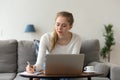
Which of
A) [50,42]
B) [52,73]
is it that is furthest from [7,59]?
[52,73]

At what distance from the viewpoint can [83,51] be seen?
342 cm

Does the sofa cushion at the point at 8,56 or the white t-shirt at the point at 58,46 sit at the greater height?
the white t-shirt at the point at 58,46

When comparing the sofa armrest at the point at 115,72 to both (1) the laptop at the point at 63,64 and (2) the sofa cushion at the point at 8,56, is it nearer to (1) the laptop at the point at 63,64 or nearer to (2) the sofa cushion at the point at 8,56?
(1) the laptop at the point at 63,64

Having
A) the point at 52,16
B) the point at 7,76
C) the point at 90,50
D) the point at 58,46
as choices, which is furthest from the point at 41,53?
the point at 52,16

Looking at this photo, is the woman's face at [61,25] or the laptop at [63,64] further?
the woman's face at [61,25]

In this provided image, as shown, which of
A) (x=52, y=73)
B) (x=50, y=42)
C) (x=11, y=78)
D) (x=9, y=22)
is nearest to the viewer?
(x=52, y=73)

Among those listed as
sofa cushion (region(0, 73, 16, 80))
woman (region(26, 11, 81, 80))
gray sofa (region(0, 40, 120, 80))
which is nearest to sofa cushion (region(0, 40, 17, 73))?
gray sofa (region(0, 40, 120, 80))

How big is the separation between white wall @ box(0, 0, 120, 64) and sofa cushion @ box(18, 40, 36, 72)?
599 mm

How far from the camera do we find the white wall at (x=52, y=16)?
4.01m

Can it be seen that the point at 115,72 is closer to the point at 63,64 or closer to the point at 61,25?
the point at 61,25

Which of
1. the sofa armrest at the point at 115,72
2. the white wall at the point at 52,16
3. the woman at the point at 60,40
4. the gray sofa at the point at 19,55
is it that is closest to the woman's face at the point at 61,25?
the woman at the point at 60,40

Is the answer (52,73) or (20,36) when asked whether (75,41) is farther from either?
(20,36)

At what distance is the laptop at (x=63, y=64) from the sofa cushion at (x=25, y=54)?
158 centimetres

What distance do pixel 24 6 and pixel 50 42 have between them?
1.93 metres
